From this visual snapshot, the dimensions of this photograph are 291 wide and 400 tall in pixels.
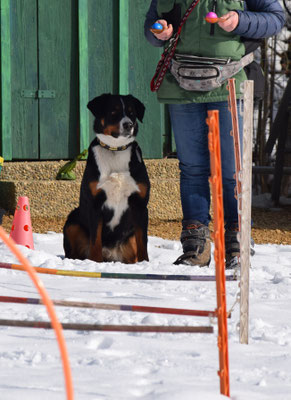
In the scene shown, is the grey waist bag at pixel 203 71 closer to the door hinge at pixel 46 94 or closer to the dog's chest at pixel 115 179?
the dog's chest at pixel 115 179

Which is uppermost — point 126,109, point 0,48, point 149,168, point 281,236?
point 0,48

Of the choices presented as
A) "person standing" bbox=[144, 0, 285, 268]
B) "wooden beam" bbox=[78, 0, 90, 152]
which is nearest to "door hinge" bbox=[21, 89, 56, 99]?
"wooden beam" bbox=[78, 0, 90, 152]

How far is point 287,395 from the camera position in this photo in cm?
207

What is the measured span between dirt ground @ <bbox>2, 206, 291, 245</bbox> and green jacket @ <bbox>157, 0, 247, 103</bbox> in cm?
228

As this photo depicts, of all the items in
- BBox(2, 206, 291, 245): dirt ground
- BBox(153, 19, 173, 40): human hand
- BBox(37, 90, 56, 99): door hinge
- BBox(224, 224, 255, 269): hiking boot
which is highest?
BBox(153, 19, 173, 40): human hand

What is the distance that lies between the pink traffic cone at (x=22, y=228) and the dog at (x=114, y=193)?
56 centimetres

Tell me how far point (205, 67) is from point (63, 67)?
3.71m

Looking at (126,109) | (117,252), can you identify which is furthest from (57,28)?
(117,252)

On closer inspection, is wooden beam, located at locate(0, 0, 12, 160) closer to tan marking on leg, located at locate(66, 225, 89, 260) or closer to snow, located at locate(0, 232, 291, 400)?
tan marking on leg, located at locate(66, 225, 89, 260)

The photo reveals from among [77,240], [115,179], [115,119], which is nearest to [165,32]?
[115,119]

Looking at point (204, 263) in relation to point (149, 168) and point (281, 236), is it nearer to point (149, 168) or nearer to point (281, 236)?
point (281, 236)

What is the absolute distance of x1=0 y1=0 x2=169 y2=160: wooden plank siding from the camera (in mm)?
7203

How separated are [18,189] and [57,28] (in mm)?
1725

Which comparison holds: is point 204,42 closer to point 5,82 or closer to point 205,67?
point 205,67
